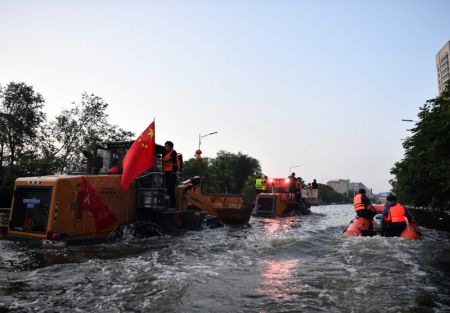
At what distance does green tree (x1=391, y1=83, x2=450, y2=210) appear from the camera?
24.5m

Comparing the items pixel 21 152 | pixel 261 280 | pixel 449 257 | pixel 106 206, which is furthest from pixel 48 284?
pixel 21 152

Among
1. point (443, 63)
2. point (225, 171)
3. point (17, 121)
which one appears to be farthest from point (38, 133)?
point (443, 63)

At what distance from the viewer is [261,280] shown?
594 cm

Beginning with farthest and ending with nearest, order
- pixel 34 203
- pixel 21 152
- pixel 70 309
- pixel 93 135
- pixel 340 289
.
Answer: pixel 93 135 → pixel 21 152 → pixel 34 203 → pixel 340 289 → pixel 70 309

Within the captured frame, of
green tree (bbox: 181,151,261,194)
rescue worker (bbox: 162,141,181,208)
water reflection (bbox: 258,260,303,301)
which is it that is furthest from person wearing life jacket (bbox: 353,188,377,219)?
green tree (bbox: 181,151,261,194)

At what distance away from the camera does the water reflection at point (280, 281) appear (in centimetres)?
512

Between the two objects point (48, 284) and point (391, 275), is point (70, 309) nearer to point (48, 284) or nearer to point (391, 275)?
point (48, 284)

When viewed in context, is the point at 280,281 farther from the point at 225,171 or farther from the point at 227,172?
the point at 227,172

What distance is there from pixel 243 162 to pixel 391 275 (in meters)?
89.6

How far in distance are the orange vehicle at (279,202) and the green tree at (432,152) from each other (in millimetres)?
9462

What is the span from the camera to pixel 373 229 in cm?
1321

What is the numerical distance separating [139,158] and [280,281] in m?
4.92

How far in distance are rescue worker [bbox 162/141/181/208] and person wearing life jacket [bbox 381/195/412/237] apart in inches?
276

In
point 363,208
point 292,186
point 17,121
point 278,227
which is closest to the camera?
point 363,208
